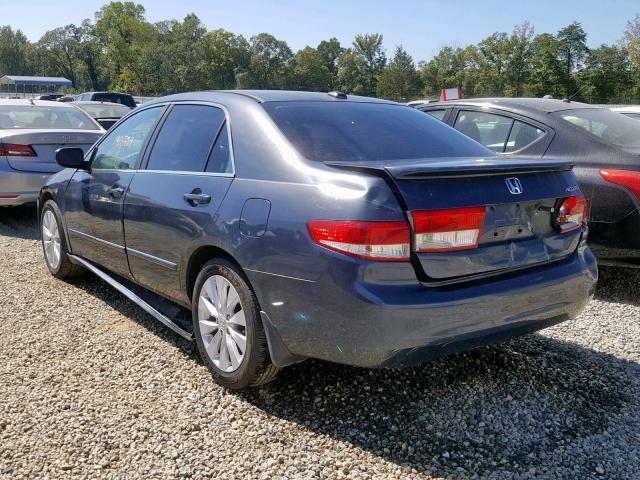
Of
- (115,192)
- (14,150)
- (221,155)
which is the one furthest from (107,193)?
(14,150)

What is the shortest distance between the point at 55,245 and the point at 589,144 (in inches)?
179

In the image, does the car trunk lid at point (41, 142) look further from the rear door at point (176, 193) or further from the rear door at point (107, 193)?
the rear door at point (176, 193)

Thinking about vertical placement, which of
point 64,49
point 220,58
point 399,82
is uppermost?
point 64,49

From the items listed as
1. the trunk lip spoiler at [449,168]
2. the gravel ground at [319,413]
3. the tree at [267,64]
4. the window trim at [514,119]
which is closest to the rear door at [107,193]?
the gravel ground at [319,413]

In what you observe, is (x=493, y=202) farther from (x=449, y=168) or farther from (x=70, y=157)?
(x=70, y=157)

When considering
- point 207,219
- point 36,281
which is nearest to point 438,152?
point 207,219

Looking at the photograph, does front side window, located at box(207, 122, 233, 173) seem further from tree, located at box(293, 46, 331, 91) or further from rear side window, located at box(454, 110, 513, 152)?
tree, located at box(293, 46, 331, 91)

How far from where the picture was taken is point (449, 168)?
2.67m

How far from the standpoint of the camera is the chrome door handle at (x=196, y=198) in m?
3.21

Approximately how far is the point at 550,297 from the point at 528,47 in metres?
92.1

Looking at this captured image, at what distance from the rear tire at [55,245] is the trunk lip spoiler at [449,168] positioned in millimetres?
3156

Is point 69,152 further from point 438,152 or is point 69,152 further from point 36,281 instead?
point 438,152

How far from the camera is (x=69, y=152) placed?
4547mm

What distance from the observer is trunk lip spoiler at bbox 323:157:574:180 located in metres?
2.58
